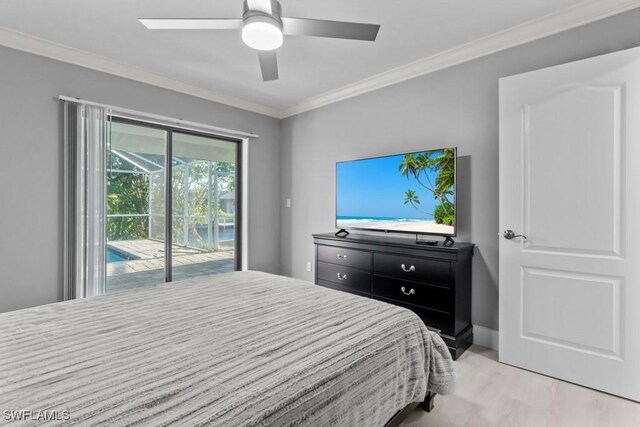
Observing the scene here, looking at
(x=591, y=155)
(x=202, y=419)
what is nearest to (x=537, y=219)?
(x=591, y=155)

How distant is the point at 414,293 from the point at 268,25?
86.8 inches

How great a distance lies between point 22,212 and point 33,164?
0.40m

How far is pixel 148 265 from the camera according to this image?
3.48 meters

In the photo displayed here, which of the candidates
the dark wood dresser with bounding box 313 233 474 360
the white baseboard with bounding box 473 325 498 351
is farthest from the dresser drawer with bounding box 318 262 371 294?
the white baseboard with bounding box 473 325 498 351

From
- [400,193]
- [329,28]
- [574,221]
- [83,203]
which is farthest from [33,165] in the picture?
[574,221]

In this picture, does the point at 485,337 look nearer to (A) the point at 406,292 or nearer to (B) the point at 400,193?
(A) the point at 406,292

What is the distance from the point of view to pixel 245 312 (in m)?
1.63

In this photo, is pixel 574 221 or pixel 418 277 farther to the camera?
pixel 418 277

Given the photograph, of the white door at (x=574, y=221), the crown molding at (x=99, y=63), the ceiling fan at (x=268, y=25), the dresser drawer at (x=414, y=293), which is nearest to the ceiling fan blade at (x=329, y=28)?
the ceiling fan at (x=268, y=25)

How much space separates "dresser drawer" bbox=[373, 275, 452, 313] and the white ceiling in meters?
2.01

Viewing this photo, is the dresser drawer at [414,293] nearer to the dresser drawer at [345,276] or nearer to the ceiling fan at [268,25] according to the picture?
the dresser drawer at [345,276]

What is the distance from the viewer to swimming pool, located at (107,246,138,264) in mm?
3191

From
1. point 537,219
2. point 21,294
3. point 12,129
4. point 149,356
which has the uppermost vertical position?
point 12,129

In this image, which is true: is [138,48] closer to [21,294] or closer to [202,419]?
[21,294]
